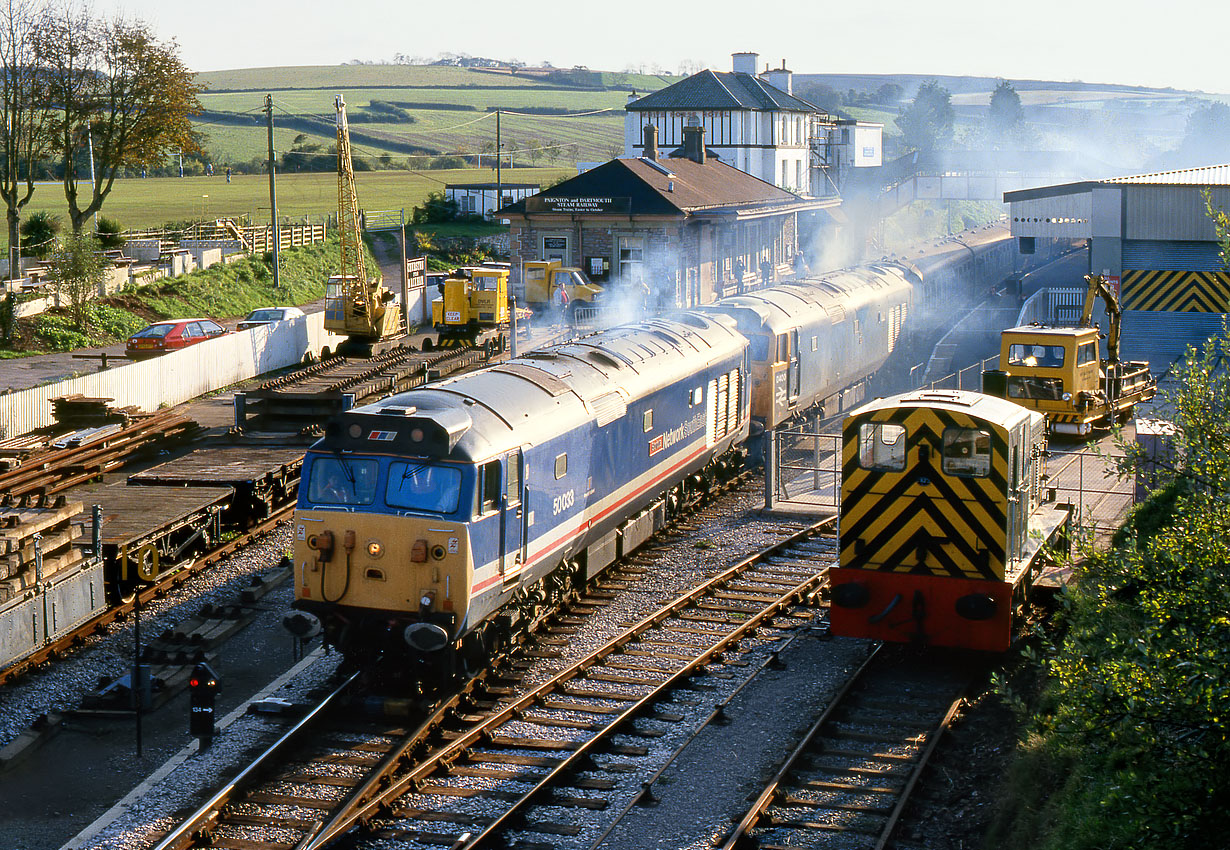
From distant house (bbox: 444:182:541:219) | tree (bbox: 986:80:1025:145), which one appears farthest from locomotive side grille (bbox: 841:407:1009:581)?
tree (bbox: 986:80:1025:145)

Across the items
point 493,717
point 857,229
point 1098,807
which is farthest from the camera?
point 857,229

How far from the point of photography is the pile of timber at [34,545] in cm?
1509

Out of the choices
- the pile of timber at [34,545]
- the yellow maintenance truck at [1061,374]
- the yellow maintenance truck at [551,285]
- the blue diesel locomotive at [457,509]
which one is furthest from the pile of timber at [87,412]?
the yellow maintenance truck at [551,285]

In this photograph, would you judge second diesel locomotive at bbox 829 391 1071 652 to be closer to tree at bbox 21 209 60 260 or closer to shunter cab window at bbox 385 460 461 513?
shunter cab window at bbox 385 460 461 513

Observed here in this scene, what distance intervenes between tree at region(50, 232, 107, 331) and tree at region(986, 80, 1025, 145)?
120737 mm

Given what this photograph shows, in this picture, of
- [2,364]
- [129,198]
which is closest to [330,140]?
[129,198]

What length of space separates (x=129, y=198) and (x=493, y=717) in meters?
78.4

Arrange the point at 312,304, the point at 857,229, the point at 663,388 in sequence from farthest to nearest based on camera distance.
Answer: the point at 857,229 → the point at 312,304 → the point at 663,388

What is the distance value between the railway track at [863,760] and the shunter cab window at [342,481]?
17.1ft

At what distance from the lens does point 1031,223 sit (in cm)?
→ 4528

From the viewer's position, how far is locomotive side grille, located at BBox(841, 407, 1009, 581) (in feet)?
48.5

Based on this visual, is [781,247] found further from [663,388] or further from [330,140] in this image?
[330,140]

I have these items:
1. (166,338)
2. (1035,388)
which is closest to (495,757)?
(1035,388)

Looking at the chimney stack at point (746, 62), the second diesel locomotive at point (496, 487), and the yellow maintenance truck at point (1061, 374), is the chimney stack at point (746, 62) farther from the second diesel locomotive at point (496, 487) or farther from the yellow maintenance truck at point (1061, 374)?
the second diesel locomotive at point (496, 487)
